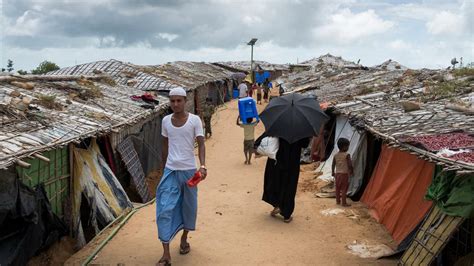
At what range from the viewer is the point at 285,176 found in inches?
286

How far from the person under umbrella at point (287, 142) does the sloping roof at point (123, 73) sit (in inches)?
386

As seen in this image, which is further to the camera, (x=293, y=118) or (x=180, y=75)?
(x=180, y=75)

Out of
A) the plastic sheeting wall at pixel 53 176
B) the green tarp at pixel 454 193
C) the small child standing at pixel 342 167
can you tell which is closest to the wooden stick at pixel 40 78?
the plastic sheeting wall at pixel 53 176

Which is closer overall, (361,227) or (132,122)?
(361,227)

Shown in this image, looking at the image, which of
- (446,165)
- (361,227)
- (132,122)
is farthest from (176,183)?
(132,122)

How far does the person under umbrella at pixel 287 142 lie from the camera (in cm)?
719

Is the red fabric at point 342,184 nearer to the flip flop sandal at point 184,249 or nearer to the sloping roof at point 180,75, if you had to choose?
the flip flop sandal at point 184,249

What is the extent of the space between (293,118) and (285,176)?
94 cm

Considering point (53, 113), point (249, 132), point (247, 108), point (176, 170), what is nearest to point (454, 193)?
point (176, 170)

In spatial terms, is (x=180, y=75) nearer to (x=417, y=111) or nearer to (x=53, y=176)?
(x=417, y=111)

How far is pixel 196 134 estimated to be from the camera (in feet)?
17.6

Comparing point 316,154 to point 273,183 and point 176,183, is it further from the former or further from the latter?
point 176,183

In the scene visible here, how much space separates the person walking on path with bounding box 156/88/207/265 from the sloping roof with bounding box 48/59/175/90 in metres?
11.5

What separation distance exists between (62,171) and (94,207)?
0.78 metres
